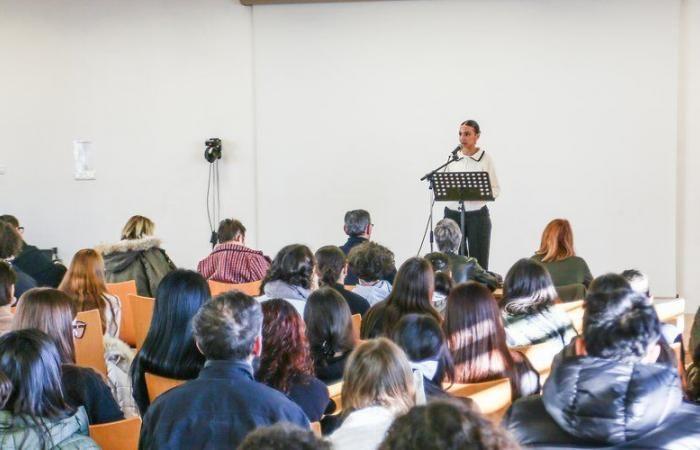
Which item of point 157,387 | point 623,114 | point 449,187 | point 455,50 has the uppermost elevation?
point 455,50

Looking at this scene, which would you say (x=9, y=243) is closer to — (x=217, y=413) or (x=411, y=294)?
(x=411, y=294)

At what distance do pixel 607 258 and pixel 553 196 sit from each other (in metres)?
0.81

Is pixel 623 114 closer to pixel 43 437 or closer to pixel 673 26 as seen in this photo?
pixel 673 26

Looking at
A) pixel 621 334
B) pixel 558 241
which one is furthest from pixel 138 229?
pixel 621 334

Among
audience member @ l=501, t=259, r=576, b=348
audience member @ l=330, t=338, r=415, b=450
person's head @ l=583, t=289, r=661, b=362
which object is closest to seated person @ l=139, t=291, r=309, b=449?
audience member @ l=330, t=338, r=415, b=450

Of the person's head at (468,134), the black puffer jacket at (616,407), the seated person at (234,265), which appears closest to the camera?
the black puffer jacket at (616,407)

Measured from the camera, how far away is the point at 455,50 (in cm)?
915

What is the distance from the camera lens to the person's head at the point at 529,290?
13.8 feet

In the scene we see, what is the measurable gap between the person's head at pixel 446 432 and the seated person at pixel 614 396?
110cm

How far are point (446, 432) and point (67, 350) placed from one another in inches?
89.2

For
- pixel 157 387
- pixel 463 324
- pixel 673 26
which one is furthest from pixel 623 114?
pixel 157 387

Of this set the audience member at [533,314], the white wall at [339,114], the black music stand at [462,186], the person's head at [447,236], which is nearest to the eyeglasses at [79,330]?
the audience member at [533,314]

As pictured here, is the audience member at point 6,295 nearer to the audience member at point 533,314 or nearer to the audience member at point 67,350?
the audience member at point 67,350

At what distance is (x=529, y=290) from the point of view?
4.20m
